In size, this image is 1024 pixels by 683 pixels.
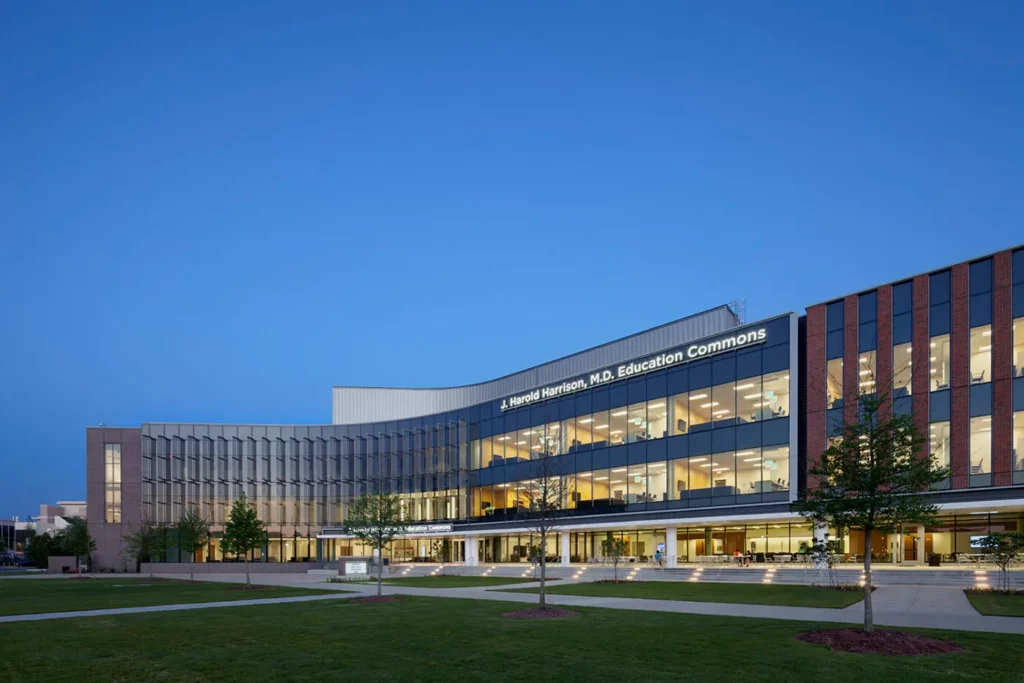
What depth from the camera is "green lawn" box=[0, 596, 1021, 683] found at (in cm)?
1602

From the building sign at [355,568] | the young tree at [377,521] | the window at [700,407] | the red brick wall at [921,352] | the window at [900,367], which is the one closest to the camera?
the young tree at [377,521]

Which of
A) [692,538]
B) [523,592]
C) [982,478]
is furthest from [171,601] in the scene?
[982,478]

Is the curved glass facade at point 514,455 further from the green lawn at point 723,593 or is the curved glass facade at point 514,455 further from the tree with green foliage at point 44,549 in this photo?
the tree with green foliage at point 44,549

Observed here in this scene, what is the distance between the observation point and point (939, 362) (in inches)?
1743

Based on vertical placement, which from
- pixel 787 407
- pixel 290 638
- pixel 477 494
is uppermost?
pixel 787 407

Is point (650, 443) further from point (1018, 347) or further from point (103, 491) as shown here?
point (103, 491)

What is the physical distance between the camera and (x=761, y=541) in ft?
179

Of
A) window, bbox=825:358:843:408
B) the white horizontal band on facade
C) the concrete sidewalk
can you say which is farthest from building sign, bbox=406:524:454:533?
window, bbox=825:358:843:408

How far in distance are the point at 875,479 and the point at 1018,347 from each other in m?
27.2

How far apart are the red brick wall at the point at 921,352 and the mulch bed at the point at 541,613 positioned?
90.0 ft

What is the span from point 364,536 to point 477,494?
4246 centimetres

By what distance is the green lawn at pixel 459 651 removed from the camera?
52.5ft

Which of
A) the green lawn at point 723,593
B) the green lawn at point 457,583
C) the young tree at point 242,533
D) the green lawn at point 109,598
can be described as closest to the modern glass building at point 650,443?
the green lawn at point 723,593

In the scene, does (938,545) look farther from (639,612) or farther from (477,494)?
(477,494)
